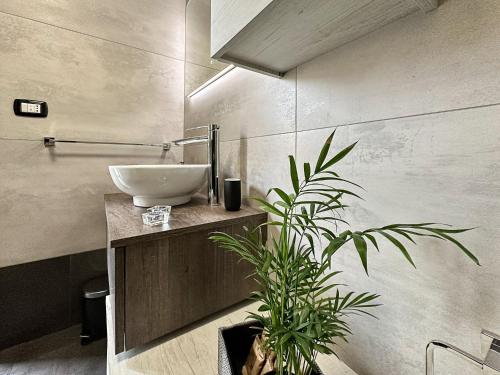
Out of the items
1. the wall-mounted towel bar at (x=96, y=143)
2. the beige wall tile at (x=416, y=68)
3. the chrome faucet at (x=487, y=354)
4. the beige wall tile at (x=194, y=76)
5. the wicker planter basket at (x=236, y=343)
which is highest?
the beige wall tile at (x=194, y=76)

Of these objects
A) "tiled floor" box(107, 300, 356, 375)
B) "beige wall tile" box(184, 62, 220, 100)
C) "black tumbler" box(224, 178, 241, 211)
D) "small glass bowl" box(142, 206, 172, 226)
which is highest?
"beige wall tile" box(184, 62, 220, 100)

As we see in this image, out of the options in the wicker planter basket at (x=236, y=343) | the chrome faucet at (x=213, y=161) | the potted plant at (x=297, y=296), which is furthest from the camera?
the chrome faucet at (x=213, y=161)

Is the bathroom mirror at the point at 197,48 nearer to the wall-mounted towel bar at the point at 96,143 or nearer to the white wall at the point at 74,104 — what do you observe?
the white wall at the point at 74,104

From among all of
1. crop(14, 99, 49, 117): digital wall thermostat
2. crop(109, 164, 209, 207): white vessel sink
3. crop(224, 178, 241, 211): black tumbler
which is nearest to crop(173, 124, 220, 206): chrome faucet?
crop(109, 164, 209, 207): white vessel sink

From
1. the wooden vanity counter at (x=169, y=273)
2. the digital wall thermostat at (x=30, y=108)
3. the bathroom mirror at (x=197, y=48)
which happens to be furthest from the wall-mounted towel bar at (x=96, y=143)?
the wooden vanity counter at (x=169, y=273)

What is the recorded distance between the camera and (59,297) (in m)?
1.27

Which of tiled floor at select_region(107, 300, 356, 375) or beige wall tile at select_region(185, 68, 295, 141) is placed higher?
beige wall tile at select_region(185, 68, 295, 141)

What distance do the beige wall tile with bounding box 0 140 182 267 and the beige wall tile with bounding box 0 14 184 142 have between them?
0.10 m

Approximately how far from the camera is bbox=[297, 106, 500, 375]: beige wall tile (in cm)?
40

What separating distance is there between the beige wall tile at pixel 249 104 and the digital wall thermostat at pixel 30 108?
814 mm

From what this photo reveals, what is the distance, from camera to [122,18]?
140cm

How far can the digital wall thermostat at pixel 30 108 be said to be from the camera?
1132 mm

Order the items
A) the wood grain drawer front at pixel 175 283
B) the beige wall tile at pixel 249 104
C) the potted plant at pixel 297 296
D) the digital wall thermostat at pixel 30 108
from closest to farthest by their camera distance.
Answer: the potted plant at pixel 297 296, the wood grain drawer front at pixel 175 283, the beige wall tile at pixel 249 104, the digital wall thermostat at pixel 30 108

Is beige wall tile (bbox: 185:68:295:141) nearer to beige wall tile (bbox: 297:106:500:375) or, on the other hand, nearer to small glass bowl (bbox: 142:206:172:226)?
beige wall tile (bbox: 297:106:500:375)
